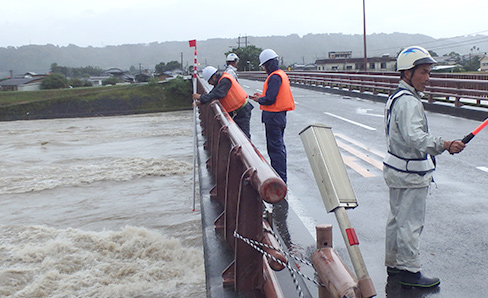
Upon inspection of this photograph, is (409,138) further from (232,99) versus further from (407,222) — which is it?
(232,99)

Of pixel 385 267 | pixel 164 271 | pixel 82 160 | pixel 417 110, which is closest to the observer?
pixel 417 110

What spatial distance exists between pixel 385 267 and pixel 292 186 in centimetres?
343

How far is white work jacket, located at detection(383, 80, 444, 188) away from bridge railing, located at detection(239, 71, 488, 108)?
40.4ft

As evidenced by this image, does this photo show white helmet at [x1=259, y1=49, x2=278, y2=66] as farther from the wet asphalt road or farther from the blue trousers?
the wet asphalt road

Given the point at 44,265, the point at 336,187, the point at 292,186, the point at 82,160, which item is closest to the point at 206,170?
the point at 292,186

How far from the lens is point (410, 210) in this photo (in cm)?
381

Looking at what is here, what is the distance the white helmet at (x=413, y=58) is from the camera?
12.1 feet

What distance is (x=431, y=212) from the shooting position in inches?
242

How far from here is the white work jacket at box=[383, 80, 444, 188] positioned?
3.59 metres

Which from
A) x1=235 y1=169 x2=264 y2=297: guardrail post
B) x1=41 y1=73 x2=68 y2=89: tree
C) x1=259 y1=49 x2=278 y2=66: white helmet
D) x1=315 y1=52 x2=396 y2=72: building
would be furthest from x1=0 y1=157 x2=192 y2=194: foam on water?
x1=41 y1=73 x2=68 y2=89: tree

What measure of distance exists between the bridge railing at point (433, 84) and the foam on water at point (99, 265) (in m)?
10.9

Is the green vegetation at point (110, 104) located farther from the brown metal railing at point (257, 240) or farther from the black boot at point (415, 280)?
the brown metal railing at point (257, 240)

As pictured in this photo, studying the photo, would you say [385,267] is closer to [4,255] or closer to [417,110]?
[417,110]

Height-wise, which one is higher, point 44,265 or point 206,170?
point 206,170
